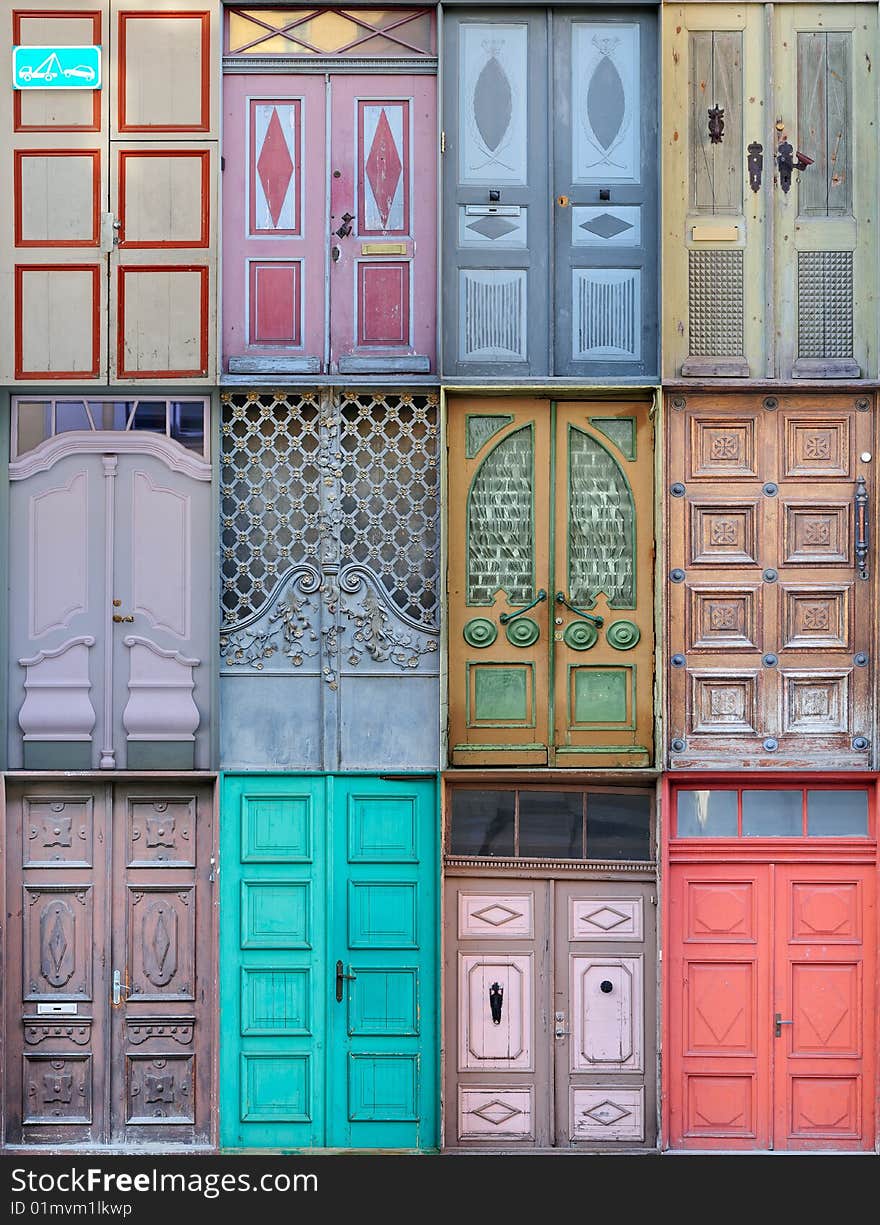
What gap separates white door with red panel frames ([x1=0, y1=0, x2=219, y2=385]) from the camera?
8.53 metres

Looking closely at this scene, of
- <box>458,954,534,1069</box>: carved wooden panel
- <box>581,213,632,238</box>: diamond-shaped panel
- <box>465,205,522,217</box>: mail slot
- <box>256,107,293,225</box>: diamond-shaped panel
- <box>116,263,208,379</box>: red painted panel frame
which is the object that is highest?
<box>256,107,293,225</box>: diamond-shaped panel

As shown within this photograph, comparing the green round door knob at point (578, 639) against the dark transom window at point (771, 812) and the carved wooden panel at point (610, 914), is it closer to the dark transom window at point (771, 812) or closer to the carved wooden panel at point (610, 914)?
the dark transom window at point (771, 812)

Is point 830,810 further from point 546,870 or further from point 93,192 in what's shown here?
point 93,192

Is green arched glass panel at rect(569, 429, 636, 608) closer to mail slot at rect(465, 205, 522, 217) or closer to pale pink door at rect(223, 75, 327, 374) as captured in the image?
mail slot at rect(465, 205, 522, 217)

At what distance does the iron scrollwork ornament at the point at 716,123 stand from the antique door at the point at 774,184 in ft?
0.05

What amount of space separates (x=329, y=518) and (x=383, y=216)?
1943 millimetres

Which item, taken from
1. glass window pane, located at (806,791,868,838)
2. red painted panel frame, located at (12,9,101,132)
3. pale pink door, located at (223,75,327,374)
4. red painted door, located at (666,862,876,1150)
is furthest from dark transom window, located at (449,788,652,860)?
red painted panel frame, located at (12,9,101,132)

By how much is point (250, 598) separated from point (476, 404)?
6.18 ft

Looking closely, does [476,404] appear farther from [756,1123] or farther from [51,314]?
[756,1123]

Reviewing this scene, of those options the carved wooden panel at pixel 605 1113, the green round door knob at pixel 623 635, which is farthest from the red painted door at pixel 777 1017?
the green round door knob at pixel 623 635

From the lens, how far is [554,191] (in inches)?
336

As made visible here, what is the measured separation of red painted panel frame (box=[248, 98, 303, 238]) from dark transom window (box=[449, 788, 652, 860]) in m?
3.73

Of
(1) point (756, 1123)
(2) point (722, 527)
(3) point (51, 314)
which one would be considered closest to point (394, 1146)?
(1) point (756, 1123)

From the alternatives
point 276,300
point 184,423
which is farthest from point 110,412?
point 276,300
